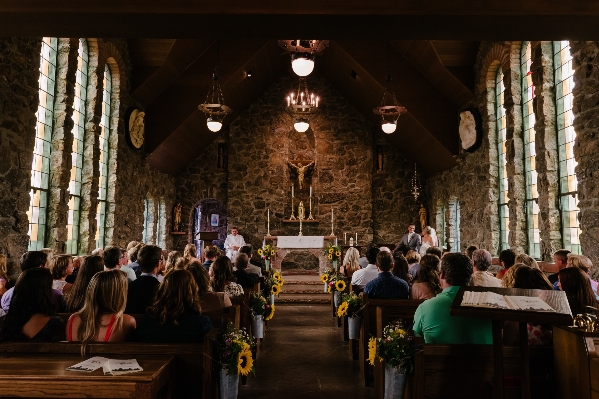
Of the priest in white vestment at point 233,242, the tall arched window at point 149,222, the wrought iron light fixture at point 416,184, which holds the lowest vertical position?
the priest in white vestment at point 233,242

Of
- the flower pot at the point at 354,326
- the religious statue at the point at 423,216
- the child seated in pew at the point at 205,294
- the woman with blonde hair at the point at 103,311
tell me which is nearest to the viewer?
the woman with blonde hair at the point at 103,311

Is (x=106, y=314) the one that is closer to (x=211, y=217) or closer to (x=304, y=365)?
(x=304, y=365)

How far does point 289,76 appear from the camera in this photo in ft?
47.6

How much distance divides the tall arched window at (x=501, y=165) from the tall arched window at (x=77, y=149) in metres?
8.05

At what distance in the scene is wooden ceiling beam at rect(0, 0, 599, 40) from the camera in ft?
13.4

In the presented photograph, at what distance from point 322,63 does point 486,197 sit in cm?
676

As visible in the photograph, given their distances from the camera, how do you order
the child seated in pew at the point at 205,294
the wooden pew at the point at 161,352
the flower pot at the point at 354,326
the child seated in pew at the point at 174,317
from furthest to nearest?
1. the flower pot at the point at 354,326
2. the child seated in pew at the point at 205,294
3. the child seated in pew at the point at 174,317
4. the wooden pew at the point at 161,352

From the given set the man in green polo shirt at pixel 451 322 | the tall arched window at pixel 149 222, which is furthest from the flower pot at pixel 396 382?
the tall arched window at pixel 149 222

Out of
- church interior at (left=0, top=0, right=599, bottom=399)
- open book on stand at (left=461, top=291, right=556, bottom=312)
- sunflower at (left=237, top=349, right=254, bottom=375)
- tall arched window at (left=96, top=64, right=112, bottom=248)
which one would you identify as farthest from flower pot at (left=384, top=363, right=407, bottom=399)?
tall arched window at (left=96, top=64, right=112, bottom=248)

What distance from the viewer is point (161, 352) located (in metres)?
2.43

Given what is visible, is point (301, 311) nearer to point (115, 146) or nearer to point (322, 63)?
point (115, 146)

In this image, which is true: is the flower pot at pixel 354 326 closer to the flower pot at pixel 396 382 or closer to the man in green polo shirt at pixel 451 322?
the flower pot at pixel 396 382

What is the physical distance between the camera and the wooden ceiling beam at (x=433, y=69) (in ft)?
32.8

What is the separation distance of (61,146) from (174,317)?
18.1 ft
